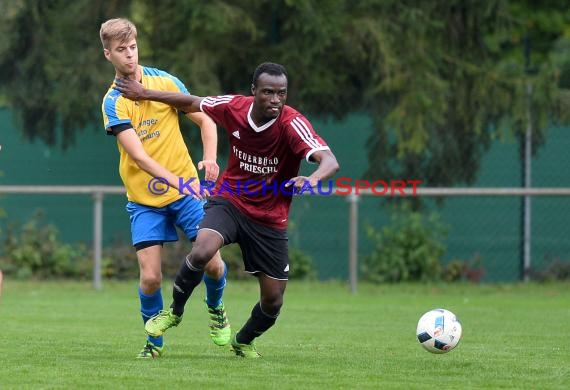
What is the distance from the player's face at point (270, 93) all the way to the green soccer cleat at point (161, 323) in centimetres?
146

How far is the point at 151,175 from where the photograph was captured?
735cm

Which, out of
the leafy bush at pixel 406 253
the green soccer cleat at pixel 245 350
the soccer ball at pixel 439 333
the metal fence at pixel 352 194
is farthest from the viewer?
the leafy bush at pixel 406 253

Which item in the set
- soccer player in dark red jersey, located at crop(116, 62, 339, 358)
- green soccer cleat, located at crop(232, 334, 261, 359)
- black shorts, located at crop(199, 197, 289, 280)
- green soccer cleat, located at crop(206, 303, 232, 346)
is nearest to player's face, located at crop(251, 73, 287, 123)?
soccer player in dark red jersey, located at crop(116, 62, 339, 358)

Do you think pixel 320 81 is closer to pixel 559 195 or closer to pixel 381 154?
pixel 381 154

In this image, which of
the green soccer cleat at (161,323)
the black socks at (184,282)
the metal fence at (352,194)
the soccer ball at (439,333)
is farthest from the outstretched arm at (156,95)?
the metal fence at (352,194)


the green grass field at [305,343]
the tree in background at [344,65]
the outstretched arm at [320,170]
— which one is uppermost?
the tree in background at [344,65]

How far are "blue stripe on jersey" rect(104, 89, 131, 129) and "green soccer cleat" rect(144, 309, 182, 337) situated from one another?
1266mm

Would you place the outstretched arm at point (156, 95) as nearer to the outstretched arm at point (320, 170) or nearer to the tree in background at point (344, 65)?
the outstretched arm at point (320, 170)

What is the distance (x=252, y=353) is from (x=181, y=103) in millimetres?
1701

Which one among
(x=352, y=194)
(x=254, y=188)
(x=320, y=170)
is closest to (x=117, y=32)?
(x=254, y=188)

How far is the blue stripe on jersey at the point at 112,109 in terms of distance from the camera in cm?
745

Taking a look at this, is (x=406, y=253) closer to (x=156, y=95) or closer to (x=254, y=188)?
(x=254, y=188)

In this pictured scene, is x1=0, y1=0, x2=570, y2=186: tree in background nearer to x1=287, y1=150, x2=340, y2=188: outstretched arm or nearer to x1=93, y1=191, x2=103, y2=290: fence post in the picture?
x1=93, y1=191, x2=103, y2=290: fence post

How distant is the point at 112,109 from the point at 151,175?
532 millimetres
